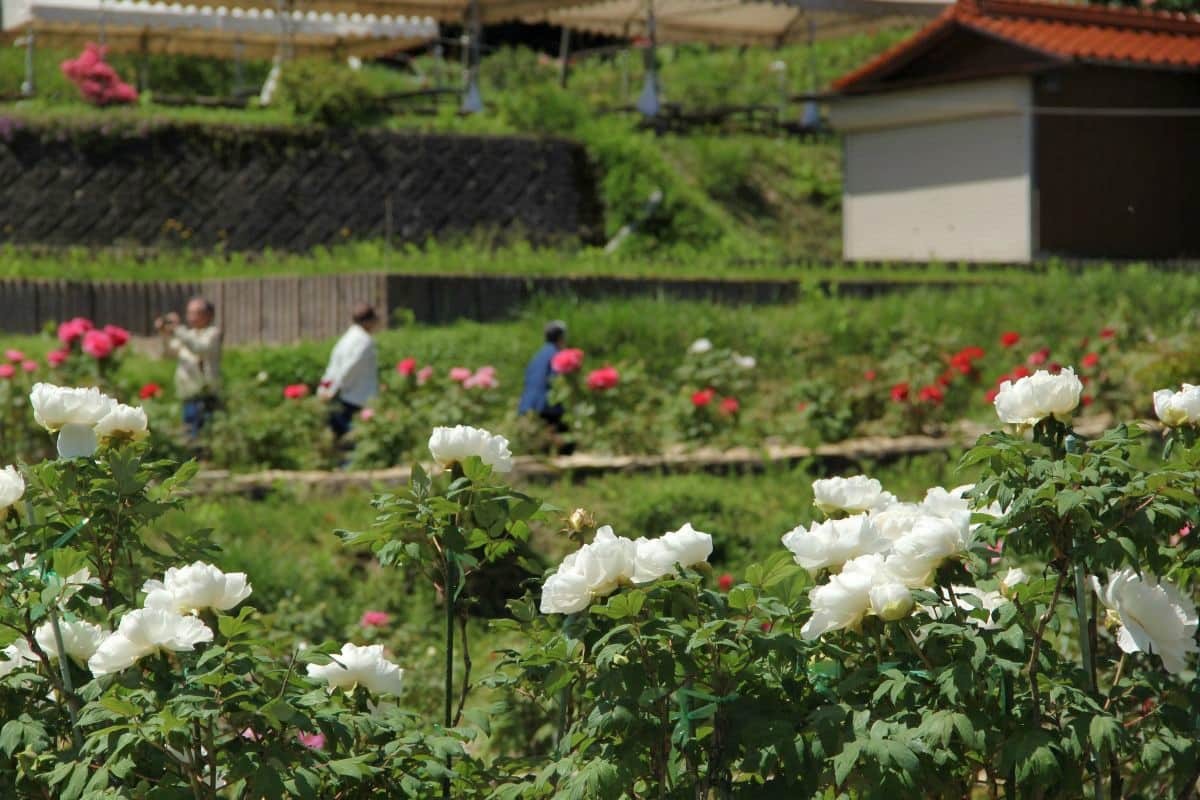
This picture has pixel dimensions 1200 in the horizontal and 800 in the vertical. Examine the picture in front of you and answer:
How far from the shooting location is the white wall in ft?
61.0

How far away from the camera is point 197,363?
32.6ft

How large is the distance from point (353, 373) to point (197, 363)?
964 mm

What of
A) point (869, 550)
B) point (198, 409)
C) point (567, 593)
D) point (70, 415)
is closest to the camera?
point (567, 593)

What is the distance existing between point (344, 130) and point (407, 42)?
22.2 ft

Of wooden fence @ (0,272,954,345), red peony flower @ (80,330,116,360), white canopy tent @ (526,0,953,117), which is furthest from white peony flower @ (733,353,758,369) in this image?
white canopy tent @ (526,0,953,117)

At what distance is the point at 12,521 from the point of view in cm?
279

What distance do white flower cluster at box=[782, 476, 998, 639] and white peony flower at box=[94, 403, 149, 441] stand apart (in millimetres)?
1145

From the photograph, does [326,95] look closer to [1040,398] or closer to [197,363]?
[197,363]

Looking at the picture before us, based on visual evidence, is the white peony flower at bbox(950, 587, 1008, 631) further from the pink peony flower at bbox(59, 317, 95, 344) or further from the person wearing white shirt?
the pink peony flower at bbox(59, 317, 95, 344)

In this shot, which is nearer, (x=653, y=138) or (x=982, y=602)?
(x=982, y=602)

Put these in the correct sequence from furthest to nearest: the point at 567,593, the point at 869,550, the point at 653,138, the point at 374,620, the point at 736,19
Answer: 1. the point at 736,19
2. the point at 653,138
3. the point at 374,620
4. the point at 869,550
5. the point at 567,593

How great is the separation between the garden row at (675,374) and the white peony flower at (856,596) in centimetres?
589

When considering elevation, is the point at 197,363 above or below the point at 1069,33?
below

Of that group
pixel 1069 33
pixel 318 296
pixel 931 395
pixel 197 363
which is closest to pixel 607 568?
pixel 931 395
